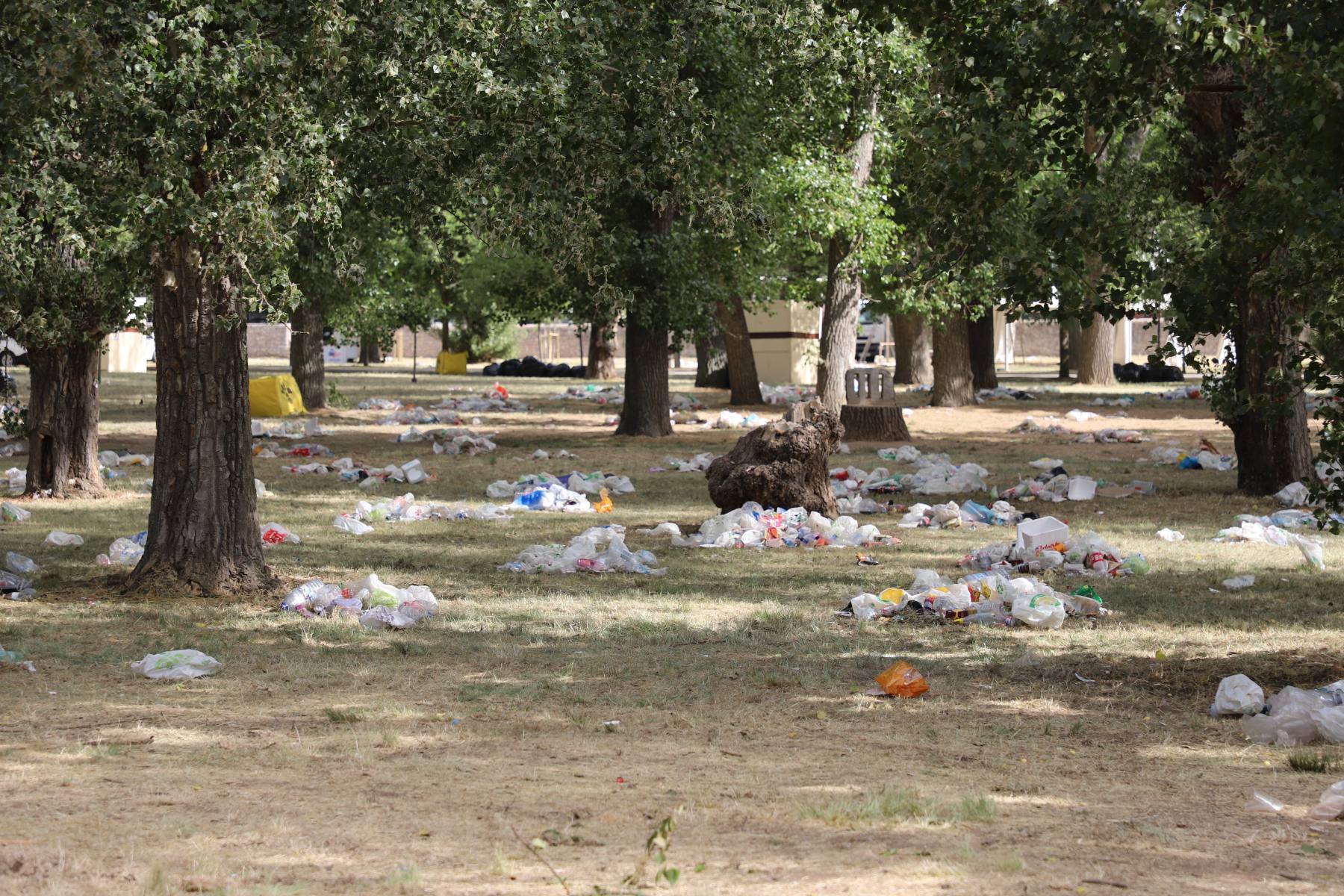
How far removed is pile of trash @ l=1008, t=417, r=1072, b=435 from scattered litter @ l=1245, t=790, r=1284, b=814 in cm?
1722

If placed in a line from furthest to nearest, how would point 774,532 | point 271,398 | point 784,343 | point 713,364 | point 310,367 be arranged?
point 784,343 → point 713,364 → point 310,367 → point 271,398 → point 774,532

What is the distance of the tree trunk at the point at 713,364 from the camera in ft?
118

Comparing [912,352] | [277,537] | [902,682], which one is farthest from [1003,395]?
[902,682]

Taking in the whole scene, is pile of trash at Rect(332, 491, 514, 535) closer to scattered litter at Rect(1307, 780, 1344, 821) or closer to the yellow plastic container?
scattered litter at Rect(1307, 780, 1344, 821)

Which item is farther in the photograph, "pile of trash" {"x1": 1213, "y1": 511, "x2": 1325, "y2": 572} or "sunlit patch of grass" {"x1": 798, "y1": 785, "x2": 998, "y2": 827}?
"pile of trash" {"x1": 1213, "y1": 511, "x2": 1325, "y2": 572}

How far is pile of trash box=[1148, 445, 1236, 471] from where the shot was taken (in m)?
16.6

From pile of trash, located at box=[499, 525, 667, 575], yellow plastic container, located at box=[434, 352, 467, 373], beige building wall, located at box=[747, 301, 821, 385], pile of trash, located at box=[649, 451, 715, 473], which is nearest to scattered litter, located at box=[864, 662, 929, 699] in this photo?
pile of trash, located at box=[499, 525, 667, 575]

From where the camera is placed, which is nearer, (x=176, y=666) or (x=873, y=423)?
(x=176, y=666)

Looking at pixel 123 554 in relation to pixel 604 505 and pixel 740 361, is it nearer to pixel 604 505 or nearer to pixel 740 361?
pixel 604 505

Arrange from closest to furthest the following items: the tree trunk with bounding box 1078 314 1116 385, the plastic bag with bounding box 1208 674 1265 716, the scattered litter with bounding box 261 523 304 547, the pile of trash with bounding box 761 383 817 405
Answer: the plastic bag with bounding box 1208 674 1265 716, the scattered litter with bounding box 261 523 304 547, the pile of trash with bounding box 761 383 817 405, the tree trunk with bounding box 1078 314 1116 385

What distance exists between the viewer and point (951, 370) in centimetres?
2770

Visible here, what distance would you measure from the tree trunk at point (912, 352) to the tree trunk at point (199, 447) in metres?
27.7

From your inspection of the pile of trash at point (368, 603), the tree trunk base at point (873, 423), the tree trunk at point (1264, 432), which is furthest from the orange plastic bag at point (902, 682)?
the tree trunk base at point (873, 423)

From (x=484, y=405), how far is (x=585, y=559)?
62.2ft
